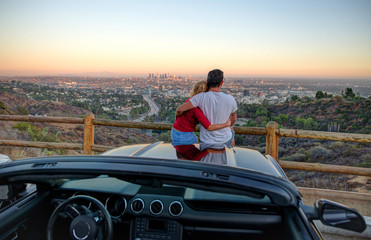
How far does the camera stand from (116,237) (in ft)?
6.73

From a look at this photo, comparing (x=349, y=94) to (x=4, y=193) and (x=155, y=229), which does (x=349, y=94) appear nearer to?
(x=155, y=229)

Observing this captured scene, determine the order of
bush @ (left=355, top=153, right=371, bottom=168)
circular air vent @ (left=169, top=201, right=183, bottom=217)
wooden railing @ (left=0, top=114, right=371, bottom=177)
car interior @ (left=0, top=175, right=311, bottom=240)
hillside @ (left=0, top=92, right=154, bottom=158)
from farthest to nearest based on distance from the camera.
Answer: hillside @ (left=0, top=92, right=154, bottom=158) < bush @ (left=355, top=153, right=371, bottom=168) < wooden railing @ (left=0, top=114, right=371, bottom=177) < circular air vent @ (left=169, top=201, right=183, bottom=217) < car interior @ (left=0, top=175, right=311, bottom=240)

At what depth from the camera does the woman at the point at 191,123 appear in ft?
12.4

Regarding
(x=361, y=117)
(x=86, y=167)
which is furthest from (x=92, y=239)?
(x=361, y=117)

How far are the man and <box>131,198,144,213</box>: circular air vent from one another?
189 cm

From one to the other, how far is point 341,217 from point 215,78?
263 cm

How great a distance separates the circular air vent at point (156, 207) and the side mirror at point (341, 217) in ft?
3.21

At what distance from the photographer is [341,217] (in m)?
1.35

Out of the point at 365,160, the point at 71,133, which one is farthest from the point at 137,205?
the point at 71,133

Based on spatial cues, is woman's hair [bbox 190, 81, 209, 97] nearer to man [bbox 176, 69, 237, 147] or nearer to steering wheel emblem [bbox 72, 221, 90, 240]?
man [bbox 176, 69, 237, 147]

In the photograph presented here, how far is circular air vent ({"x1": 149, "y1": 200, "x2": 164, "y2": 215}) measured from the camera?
199 centimetres

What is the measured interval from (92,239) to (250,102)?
9.07m

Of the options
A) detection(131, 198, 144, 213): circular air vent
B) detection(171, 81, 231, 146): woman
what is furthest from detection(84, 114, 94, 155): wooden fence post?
detection(131, 198, 144, 213): circular air vent

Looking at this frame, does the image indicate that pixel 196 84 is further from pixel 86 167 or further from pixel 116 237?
pixel 86 167
